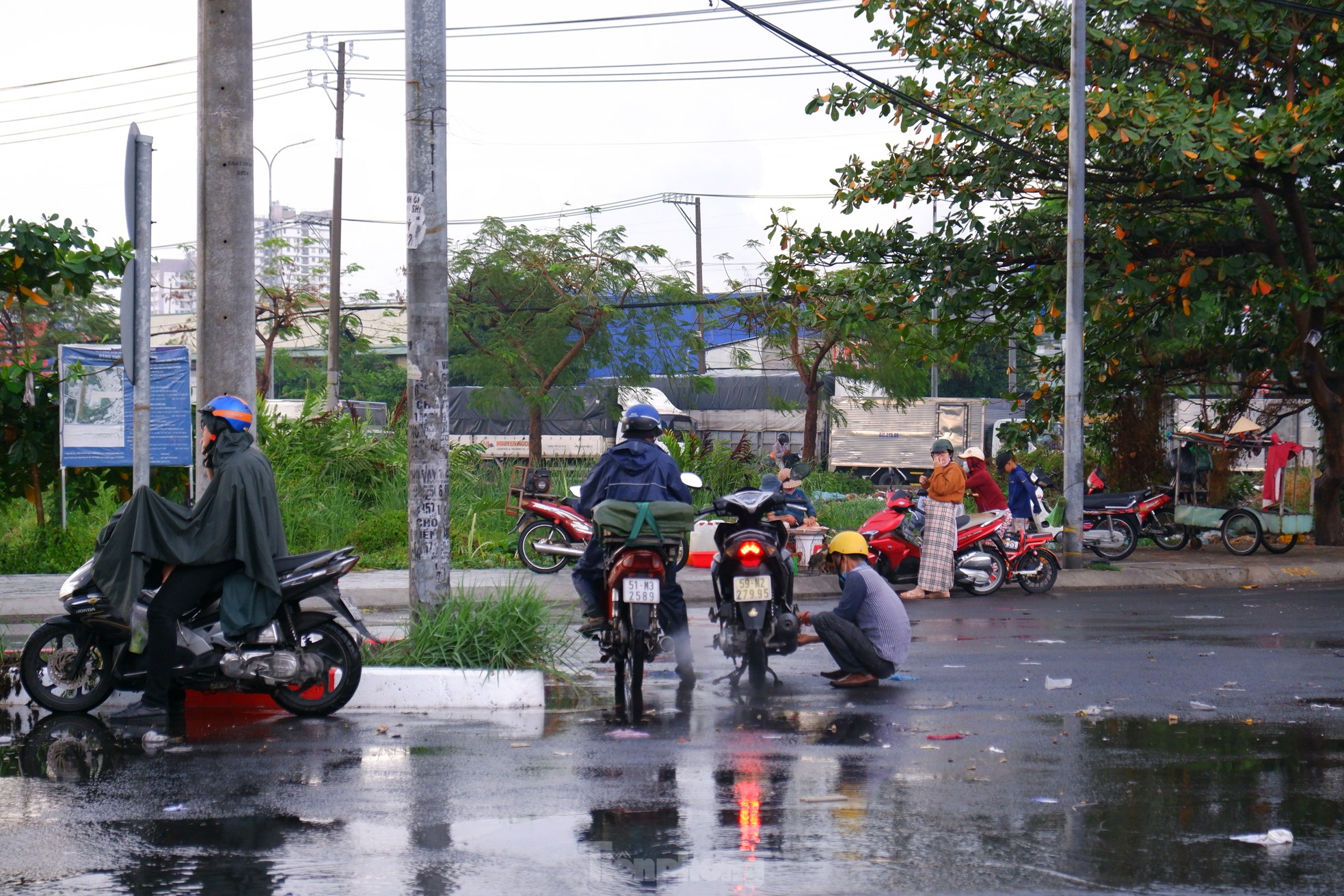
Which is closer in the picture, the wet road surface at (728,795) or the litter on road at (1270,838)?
the wet road surface at (728,795)

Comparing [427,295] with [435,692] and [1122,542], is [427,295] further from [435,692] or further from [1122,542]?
[1122,542]

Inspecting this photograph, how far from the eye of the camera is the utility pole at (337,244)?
1218 inches

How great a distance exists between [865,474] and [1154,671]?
31.2 meters

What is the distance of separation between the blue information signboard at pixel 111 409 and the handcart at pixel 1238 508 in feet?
44.6

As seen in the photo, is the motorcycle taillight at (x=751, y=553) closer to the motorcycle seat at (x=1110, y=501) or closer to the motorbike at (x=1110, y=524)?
the motorbike at (x=1110, y=524)

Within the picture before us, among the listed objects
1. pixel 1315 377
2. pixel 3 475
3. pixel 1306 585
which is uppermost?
pixel 1315 377

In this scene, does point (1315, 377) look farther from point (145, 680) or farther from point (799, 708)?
point (145, 680)

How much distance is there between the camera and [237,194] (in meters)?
8.78

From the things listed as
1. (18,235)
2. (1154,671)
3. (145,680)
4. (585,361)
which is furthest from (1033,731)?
(585,361)

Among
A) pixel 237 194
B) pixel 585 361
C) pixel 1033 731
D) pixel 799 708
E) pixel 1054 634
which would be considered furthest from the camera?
pixel 585 361

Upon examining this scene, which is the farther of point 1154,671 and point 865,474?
point 865,474

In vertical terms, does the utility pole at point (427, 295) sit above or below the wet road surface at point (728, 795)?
above

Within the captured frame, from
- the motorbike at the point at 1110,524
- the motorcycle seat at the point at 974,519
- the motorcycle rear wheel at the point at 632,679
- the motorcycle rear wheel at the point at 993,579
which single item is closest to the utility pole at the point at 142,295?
the motorcycle rear wheel at the point at 632,679

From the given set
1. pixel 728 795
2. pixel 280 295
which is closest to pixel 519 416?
pixel 280 295
